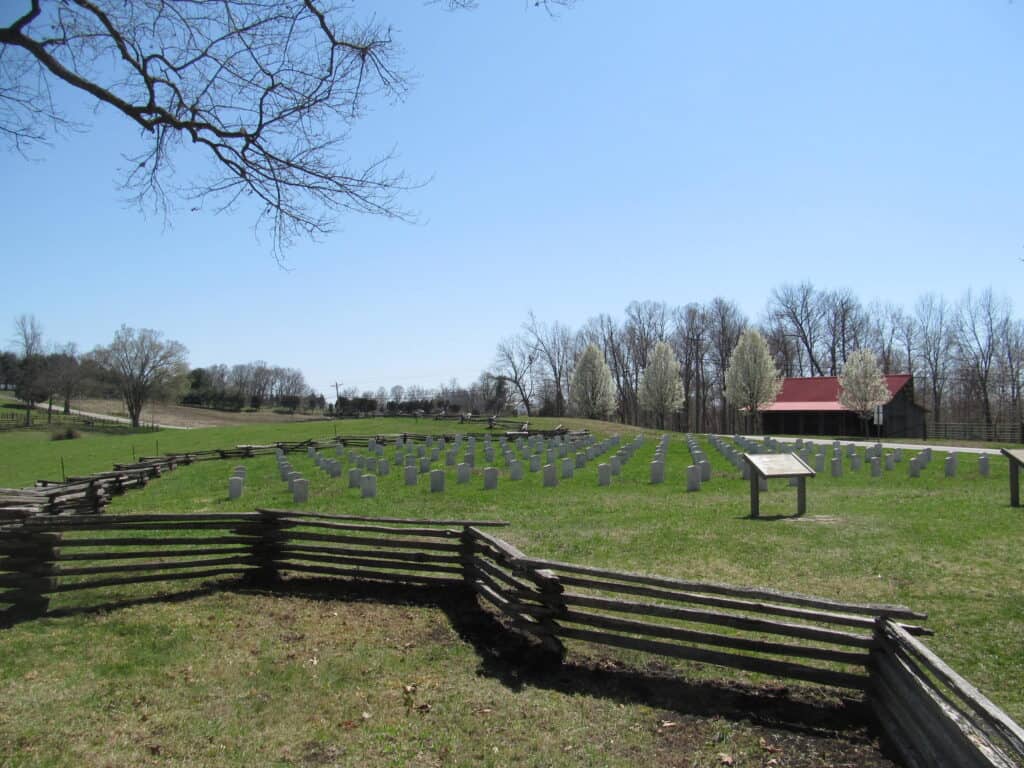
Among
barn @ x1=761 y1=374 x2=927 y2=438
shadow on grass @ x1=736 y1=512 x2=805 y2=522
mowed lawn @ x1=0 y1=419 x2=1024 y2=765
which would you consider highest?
barn @ x1=761 y1=374 x2=927 y2=438

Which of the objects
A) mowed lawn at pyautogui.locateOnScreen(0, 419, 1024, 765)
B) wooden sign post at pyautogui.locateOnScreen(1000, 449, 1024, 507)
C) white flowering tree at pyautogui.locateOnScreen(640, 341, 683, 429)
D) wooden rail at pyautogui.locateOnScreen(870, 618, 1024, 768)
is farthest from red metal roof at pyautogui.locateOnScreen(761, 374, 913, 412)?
wooden rail at pyautogui.locateOnScreen(870, 618, 1024, 768)

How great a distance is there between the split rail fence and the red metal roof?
153 ft

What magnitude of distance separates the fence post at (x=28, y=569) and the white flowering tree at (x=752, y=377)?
51393 mm

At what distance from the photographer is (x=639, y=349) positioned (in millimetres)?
74500

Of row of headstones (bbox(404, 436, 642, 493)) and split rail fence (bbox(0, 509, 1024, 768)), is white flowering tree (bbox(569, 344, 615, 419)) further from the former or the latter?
split rail fence (bbox(0, 509, 1024, 768))

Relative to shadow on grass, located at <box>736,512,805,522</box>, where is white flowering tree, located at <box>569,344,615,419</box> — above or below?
above

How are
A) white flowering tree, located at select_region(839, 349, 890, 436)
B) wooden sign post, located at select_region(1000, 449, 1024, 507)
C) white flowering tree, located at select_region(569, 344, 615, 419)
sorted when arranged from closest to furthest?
1. wooden sign post, located at select_region(1000, 449, 1024, 507)
2. white flowering tree, located at select_region(839, 349, 890, 436)
3. white flowering tree, located at select_region(569, 344, 615, 419)

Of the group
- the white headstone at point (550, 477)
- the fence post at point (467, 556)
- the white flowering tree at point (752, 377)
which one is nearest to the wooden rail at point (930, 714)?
the fence post at point (467, 556)

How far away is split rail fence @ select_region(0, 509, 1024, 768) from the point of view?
390cm

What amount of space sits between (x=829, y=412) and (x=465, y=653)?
162ft

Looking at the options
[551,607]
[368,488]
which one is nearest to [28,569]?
[551,607]

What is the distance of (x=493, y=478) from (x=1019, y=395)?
173ft

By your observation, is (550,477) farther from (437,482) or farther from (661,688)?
(661,688)

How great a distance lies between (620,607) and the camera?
559cm
